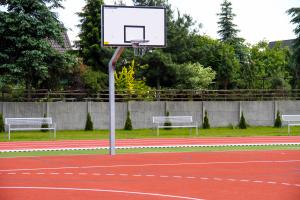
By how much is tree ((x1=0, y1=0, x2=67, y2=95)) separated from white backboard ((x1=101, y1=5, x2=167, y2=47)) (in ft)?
41.8

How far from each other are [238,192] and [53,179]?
11.2ft

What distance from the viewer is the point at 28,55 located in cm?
3034

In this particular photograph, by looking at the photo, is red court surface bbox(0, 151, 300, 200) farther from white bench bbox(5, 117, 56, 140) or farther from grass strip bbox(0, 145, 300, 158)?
white bench bbox(5, 117, 56, 140)

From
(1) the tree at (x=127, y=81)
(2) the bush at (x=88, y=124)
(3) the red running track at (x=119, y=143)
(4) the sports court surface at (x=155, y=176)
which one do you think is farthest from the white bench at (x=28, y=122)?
(1) the tree at (x=127, y=81)

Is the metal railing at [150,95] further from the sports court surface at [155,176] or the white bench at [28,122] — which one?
the sports court surface at [155,176]

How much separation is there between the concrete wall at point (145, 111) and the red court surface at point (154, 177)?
1376 centimetres

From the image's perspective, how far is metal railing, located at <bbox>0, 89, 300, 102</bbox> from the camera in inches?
1227

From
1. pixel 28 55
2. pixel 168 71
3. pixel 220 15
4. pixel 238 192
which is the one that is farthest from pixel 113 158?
pixel 220 15

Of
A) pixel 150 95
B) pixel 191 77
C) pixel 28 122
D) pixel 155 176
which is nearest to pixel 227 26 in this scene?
pixel 191 77

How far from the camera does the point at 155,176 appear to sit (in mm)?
11977

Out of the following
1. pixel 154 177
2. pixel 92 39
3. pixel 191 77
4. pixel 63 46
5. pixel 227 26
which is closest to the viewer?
pixel 154 177

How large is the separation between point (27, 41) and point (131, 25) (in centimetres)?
1327

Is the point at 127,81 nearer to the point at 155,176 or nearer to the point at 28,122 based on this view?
the point at 28,122

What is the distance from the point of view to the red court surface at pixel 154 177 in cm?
941
